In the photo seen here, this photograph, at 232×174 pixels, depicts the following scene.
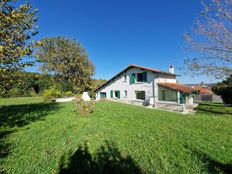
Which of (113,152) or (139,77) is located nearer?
(113,152)

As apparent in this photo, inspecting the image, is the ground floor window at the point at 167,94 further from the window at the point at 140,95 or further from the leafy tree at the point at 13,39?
the leafy tree at the point at 13,39

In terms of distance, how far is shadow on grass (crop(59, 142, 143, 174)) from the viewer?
3672mm

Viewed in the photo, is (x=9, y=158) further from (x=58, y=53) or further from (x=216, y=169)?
(x=58, y=53)

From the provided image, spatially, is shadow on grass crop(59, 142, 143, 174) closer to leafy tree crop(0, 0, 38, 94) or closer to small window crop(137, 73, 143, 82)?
leafy tree crop(0, 0, 38, 94)

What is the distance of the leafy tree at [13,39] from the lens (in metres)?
5.46

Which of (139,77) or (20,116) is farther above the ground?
(139,77)

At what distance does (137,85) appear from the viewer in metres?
23.1

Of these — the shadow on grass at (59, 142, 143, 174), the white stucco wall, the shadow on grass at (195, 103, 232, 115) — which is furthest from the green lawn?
the white stucco wall

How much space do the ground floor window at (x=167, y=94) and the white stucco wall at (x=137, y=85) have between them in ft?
2.80

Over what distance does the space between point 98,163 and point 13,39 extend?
613 centimetres

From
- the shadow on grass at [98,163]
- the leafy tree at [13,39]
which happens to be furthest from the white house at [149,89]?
the leafy tree at [13,39]

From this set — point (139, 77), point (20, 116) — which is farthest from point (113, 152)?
point (139, 77)

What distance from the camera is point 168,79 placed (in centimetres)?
2336

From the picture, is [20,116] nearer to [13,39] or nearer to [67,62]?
[13,39]
